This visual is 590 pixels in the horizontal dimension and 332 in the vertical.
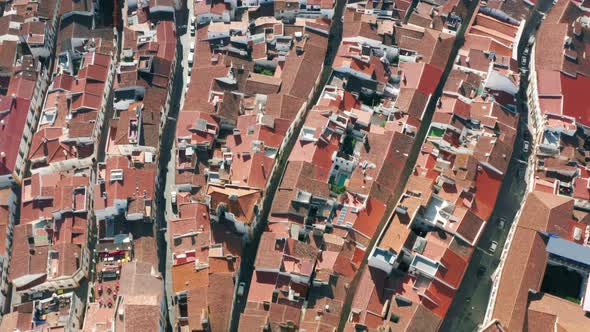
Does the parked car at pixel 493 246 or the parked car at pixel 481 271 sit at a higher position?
the parked car at pixel 493 246

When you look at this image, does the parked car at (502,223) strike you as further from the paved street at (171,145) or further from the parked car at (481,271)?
the paved street at (171,145)

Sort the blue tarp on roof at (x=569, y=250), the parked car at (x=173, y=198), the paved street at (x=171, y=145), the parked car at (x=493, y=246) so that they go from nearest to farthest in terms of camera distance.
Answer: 1. the blue tarp on roof at (x=569, y=250)
2. the paved street at (x=171, y=145)
3. the parked car at (x=493, y=246)
4. the parked car at (x=173, y=198)

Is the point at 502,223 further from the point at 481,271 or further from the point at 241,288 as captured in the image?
the point at 241,288

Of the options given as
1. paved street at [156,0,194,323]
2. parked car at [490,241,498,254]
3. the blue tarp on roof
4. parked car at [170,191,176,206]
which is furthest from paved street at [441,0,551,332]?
parked car at [170,191,176,206]

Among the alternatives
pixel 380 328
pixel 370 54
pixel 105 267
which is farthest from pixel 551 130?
pixel 105 267

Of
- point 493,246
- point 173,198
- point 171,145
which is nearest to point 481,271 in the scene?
point 493,246

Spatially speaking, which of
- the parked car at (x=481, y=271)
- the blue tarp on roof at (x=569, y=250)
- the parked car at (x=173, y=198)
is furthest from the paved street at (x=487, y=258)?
the parked car at (x=173, y=198)

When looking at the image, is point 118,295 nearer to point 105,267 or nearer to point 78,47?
point 105,267

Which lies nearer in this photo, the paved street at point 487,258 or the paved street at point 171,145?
the paved street at point 487,258
